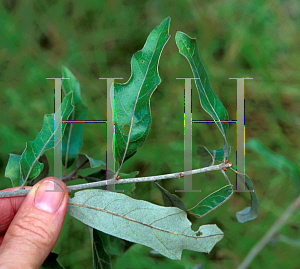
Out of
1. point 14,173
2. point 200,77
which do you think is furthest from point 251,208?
point 14,173

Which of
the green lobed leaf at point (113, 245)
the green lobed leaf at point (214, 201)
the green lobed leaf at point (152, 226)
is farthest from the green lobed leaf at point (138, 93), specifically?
the green lobed leaf at point (113, 245)

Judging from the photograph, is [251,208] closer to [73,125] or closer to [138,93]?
[138,93]

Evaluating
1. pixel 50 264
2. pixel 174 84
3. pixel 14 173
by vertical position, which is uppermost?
pixel 174 84

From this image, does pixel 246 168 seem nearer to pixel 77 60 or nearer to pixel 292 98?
pixel 292 98

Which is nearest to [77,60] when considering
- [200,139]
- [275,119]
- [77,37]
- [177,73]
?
[77,37]

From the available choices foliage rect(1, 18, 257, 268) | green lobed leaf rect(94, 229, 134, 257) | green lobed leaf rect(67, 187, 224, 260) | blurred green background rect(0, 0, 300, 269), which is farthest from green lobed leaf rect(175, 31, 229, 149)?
blurred green background rect(0, 0, 300, 269)

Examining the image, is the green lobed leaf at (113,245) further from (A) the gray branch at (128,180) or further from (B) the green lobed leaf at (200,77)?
(B) the green lobed leaf at (200,77)
